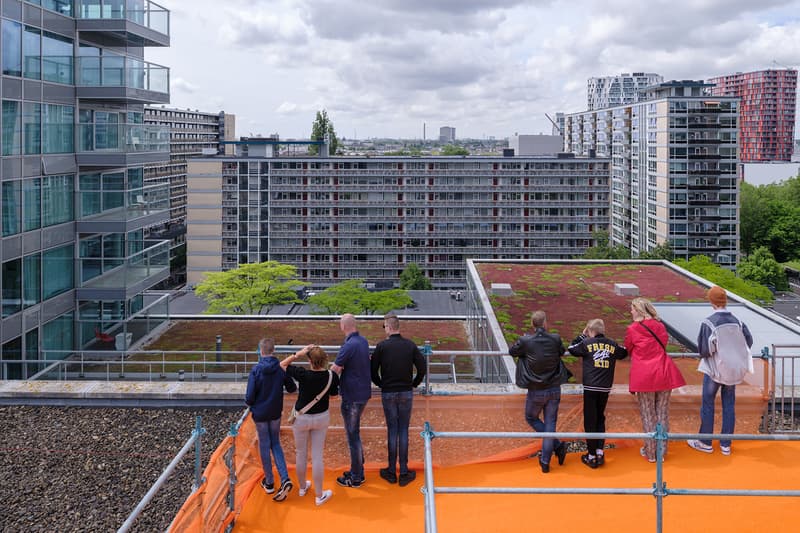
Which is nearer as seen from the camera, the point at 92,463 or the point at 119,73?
the point at 92,463

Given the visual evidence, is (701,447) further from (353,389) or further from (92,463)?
(92,463)

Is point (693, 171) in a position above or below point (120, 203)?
above

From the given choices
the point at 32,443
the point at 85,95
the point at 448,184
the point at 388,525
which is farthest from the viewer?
the point at 448,184

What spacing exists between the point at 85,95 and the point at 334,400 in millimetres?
19308

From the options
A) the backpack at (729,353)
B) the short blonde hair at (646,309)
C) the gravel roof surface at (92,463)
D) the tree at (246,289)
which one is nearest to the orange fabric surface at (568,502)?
the backpack at (729,353)

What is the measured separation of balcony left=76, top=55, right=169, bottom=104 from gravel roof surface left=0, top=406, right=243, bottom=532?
15.0m

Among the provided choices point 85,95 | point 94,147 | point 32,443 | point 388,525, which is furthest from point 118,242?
point 388,525

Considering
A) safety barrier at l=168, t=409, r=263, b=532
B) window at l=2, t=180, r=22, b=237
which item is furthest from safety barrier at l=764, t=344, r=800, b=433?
window at l=2, t=180, r=22, b=237

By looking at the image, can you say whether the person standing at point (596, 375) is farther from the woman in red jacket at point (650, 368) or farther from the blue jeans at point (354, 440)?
the blue jeans at point (354, 440)

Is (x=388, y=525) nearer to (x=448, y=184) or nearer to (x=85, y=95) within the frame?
(x=85, y=95)

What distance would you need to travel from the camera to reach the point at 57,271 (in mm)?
22844

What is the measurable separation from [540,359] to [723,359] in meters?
2.10

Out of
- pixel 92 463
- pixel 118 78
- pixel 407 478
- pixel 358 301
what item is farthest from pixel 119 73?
pixel 358 301

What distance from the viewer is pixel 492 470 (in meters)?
8.06
